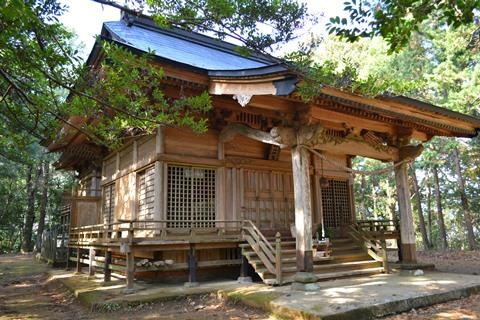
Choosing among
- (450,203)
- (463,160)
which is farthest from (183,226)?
(450,203)

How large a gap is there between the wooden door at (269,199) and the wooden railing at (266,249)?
1.39m

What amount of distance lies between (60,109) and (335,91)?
4757mm

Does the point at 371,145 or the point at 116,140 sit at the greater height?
the point at 371,145

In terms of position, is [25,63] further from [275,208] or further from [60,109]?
[275,208]

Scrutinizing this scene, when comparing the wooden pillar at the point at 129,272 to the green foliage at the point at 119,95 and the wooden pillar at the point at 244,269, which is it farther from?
the green foliage at the point at 119,95

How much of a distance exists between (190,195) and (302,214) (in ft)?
11.0

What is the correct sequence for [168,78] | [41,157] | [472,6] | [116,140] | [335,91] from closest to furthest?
1. [472,6]
2. [116,140]
3. [335,91]
4. [168,78]
5. [41,157]

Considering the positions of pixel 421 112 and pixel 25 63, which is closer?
pixel 25 63

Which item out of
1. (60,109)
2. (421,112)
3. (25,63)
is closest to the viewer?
(25,63)

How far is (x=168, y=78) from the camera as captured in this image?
307 inches

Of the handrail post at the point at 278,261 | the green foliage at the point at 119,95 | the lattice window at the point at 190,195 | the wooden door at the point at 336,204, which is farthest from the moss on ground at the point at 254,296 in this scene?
the wooden door at the point at 336,204

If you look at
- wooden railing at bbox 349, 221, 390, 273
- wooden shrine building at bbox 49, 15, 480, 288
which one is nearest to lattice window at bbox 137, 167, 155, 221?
wooden shrine building at bbox 49, 15, 480, 288

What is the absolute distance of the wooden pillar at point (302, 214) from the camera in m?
7.40

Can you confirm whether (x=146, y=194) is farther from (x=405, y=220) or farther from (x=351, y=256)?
(x=405, y=220)
